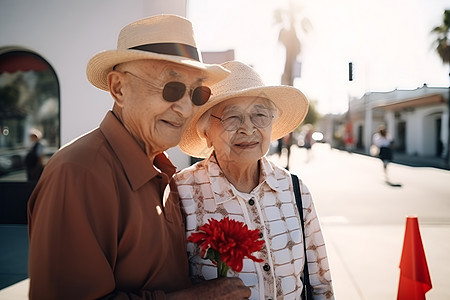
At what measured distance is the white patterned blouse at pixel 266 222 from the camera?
167 centimetres

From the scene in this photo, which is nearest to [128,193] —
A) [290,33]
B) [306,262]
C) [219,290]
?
[219,290]

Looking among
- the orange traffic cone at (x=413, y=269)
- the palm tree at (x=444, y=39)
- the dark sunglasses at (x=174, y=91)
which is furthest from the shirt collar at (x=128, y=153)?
the palm tree at (x=444, y=39)

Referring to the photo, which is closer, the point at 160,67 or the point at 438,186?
the point at 160,67

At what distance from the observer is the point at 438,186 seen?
35.2ft

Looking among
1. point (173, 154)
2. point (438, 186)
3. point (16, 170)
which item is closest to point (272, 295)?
point (173, 154)

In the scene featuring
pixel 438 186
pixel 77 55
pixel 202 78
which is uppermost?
pixel 77 55

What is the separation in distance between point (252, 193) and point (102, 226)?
92 cm

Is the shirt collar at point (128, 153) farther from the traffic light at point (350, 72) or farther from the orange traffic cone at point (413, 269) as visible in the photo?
the traffic light at point (350, 72)

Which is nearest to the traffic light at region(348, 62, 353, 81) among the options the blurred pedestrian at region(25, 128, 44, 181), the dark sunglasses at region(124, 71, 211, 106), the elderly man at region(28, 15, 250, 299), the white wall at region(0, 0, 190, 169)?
the white wall at region(0, 0, 190, 169)

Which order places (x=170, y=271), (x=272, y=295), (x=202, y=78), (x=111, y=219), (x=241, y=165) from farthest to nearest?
1. (x=241, y=165)
2. (x=272, y=295)
3. (x=202, y=78)
4. (x=170, y=271)
5. (x=111, y=219)

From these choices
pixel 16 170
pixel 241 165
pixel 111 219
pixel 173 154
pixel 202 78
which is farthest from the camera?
pixel 16 170

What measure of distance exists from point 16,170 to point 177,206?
18.1 ft

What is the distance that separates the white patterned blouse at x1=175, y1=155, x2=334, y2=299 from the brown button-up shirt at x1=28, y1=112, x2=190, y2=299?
1.07 ft

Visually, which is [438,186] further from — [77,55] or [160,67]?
[160,67]
